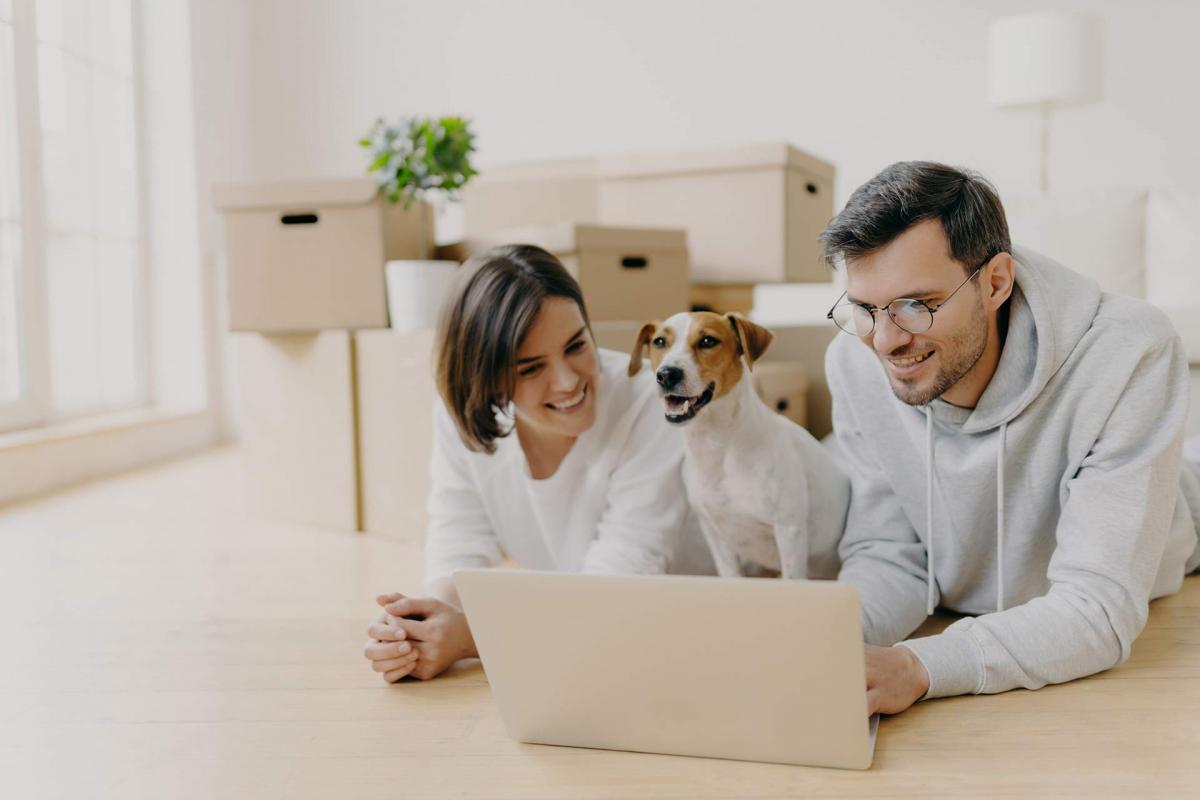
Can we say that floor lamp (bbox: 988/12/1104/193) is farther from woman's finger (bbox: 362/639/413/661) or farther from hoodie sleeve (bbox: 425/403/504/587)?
woman's finger (bbox: 362/639/413/661)

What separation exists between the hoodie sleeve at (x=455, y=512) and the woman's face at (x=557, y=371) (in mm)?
181

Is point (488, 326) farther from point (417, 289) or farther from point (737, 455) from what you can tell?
point (417, 289)

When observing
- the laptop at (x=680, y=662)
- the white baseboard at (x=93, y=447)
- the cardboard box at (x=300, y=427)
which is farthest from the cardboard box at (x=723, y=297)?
the white baseboard at (x=93, y=447)

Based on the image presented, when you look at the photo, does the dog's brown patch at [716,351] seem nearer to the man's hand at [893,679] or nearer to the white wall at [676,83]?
the man's hand at [893,679]

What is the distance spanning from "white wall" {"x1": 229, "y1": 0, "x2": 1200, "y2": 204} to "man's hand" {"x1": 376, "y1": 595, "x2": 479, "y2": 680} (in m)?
2.88

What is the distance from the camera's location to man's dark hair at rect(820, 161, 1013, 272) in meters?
1.18

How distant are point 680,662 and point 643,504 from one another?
1.81 ft

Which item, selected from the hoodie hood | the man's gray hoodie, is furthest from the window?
the hoodie hood

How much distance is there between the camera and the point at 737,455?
1498mm

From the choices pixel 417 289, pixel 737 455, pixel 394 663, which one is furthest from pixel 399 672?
pixel 417 289

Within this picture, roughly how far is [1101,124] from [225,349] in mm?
3451

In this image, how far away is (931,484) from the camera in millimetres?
1435

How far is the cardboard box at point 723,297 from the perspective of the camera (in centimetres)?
265

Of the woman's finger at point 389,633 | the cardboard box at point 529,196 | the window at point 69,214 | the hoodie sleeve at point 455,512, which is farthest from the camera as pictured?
the window at point 69,214
